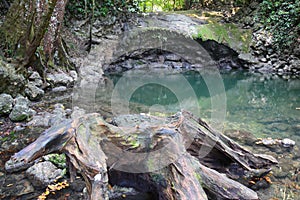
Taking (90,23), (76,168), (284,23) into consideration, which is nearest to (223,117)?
(76,168)

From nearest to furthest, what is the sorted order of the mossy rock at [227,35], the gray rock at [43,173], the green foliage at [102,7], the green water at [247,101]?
the gray rock at [43,173], the green water at [247,101], the green foliage at [102,7], the mossy rock at [227,35]

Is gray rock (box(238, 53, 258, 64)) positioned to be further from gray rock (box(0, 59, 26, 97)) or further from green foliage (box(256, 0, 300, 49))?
gray rock (box(0, 59, 26, 97))

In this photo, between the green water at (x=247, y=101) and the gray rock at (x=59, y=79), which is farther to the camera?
the gray rock at (x=59, y=79)

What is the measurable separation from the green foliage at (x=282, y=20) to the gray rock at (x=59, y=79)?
10876mm

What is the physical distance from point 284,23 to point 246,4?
307 cm

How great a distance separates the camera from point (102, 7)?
39.7ft

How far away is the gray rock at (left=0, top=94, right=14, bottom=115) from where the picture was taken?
13.8 feet

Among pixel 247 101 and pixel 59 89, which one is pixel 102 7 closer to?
pixel 59 89

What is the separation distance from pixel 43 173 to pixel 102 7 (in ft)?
35.5

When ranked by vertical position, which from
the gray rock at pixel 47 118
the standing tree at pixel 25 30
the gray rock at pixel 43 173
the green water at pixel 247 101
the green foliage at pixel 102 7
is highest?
the green foliage at pixel 102 7

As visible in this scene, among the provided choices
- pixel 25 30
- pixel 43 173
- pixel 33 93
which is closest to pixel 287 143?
pixel 43 173

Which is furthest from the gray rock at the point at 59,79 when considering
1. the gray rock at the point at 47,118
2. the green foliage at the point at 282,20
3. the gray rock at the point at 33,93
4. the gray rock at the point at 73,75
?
the green foliage at the point at 282,20

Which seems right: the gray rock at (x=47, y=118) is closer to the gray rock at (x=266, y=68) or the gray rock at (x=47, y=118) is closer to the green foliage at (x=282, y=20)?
the gray rock at (x=266, y=68)

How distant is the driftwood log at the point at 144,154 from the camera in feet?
5.78
